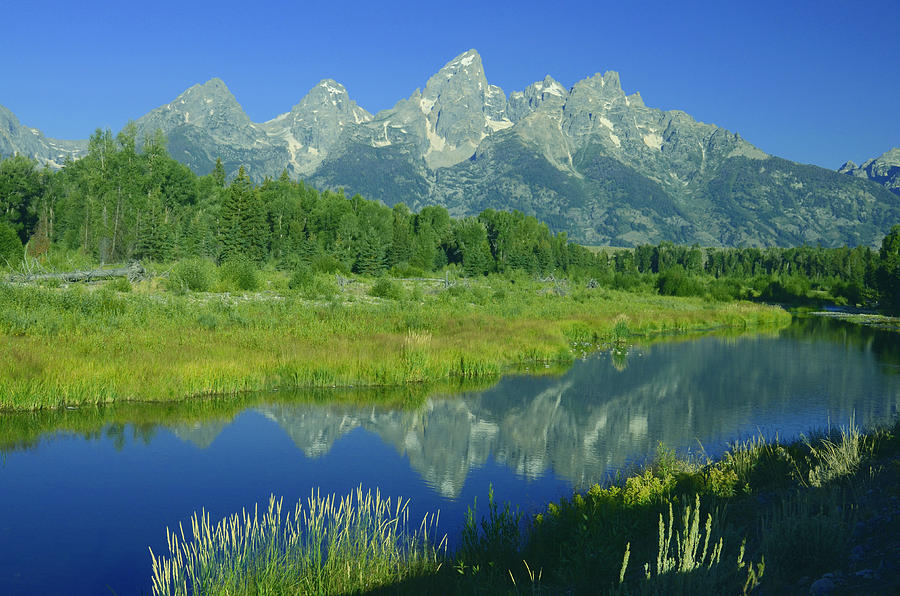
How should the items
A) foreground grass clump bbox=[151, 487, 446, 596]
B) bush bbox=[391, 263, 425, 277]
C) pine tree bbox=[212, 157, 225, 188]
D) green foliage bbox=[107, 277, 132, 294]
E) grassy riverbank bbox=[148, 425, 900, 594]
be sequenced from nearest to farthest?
1. grassy riverbank bbox=[148, 425, 900, 594]
2. foreground grass clump bbox=[151, 487, 446, 596]
3. green foliage bbox=[107, 277, 132, 294]
4. bush bbox=[391, 263, 425, 277]
5. pine tree bbox=[212, 157, 225, 188]

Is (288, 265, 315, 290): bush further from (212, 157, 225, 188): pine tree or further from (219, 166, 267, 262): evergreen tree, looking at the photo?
(212, 157, 225, 188): pine tree

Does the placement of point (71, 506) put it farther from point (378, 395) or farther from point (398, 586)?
point (378, 395)

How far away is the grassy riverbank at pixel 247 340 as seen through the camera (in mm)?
19156

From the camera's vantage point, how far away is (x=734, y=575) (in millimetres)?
6840

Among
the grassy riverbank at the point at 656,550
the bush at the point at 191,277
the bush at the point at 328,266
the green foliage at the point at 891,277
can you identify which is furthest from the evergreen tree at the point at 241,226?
the green foliage at the point at 891,277

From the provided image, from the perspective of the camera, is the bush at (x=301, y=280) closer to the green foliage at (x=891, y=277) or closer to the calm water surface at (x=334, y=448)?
the calm water surface at (x=334, y=448)

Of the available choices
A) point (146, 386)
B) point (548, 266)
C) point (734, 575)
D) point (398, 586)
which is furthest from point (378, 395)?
point (548, 266)

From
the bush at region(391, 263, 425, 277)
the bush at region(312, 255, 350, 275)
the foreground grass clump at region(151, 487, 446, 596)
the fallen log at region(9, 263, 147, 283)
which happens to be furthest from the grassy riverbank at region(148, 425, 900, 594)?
the bush at region(391, 263, 425, 277)

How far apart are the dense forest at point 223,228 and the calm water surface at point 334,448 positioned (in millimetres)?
40692

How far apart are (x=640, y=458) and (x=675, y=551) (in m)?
8.38

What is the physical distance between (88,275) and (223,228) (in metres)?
30.2

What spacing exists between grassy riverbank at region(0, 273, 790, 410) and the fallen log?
1309 millimetres

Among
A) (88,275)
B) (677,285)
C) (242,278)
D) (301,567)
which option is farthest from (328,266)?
(301,567)

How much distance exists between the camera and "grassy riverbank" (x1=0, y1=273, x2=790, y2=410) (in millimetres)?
19156
